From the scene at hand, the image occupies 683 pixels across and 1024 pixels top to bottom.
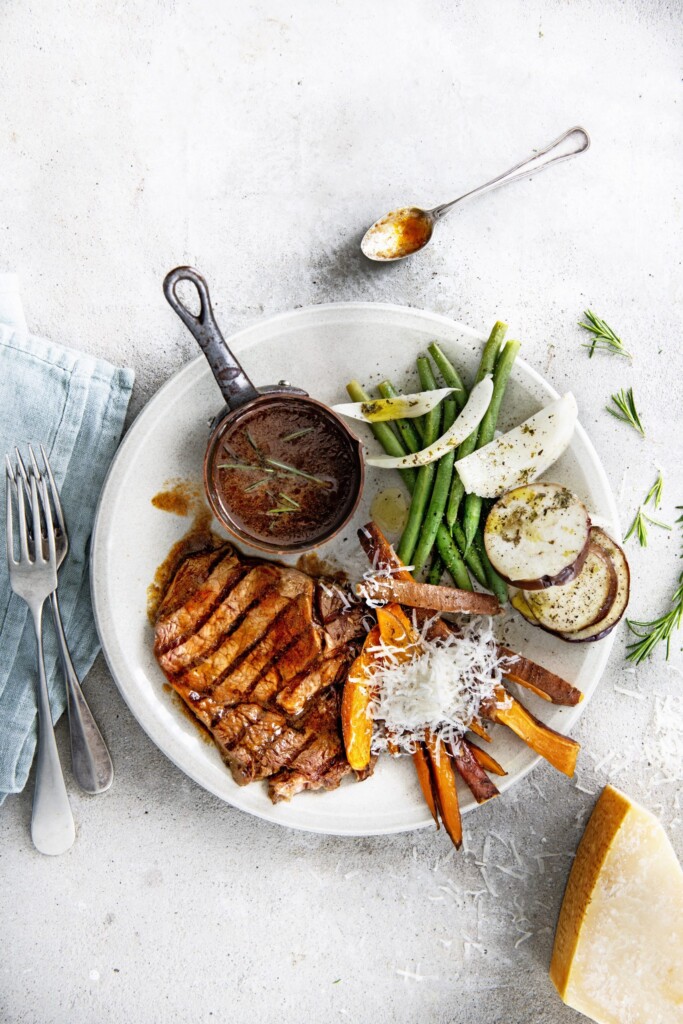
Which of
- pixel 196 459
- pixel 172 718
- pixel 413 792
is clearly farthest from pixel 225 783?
pixel 196 459

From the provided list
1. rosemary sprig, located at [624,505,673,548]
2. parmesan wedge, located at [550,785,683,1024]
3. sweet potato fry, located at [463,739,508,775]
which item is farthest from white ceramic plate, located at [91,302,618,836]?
parmesan wedge, located at [550,785,683,1024]

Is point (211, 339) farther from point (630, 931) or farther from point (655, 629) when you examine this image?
point (630, 931)

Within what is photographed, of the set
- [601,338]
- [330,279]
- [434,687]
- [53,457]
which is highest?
[601,338]

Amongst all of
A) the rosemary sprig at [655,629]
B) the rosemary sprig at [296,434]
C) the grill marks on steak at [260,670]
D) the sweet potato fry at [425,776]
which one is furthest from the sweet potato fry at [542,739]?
the rosemary sprig at [296,434]

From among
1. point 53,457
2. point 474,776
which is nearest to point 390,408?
point 53,457

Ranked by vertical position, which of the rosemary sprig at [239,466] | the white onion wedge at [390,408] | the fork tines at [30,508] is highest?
the white onion wedge at [390,408]

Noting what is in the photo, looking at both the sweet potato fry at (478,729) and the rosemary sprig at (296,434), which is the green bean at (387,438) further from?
the sweet potato fry at (478,729)
